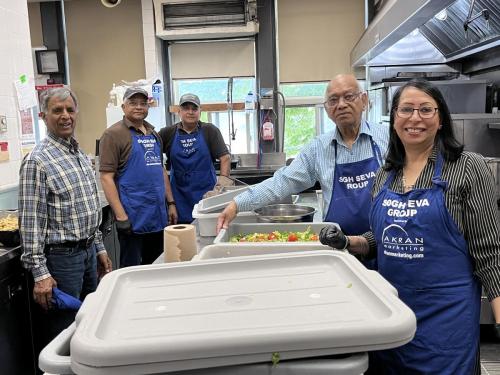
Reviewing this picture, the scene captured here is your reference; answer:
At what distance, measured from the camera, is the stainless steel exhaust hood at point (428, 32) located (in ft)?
8.26

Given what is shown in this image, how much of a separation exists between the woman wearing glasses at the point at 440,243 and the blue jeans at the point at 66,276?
1.60 meters

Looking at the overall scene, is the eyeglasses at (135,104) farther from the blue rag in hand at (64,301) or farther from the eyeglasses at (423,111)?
the eyeglasses at (423,111)

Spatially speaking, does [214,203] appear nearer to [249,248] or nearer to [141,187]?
[249,248]

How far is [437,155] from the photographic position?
4.89ft

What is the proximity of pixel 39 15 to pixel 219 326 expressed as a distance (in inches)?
266

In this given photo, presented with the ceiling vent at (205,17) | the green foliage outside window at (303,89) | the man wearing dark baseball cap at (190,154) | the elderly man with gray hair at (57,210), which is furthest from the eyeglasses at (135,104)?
the green foliage outside window at (303,89)

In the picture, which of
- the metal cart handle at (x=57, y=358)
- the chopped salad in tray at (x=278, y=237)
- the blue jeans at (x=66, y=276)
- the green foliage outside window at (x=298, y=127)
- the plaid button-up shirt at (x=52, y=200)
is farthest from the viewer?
the green foliage outside window at (x=298, y=127)

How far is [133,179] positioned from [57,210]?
0.87 meters

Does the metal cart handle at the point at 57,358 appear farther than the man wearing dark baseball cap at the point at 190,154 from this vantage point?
No

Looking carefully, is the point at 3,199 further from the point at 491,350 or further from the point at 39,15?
the point at 39,15

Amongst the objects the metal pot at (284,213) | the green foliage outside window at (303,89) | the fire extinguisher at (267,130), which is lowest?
the metal pot at (284,213)

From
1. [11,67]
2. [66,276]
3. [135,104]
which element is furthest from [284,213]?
[11,67]

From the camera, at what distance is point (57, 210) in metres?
2.28

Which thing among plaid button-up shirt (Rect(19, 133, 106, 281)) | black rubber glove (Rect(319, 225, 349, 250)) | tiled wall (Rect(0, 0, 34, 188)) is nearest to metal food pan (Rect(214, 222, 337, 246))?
black rubber glove (Rect(319, 225, 349, 250))
